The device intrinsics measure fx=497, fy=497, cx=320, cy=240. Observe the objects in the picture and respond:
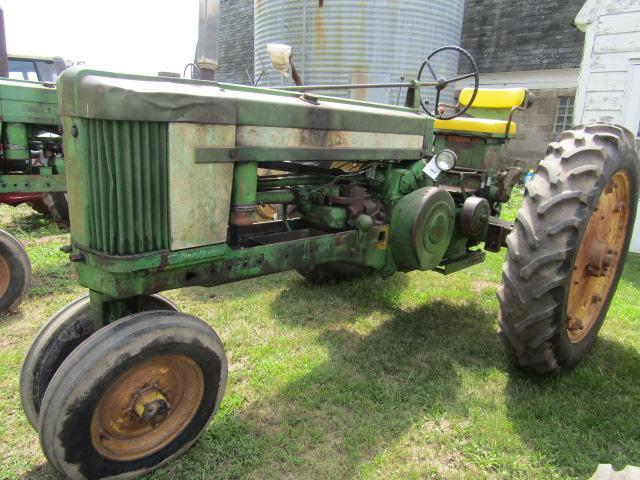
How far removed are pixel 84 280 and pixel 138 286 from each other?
0.24 meters

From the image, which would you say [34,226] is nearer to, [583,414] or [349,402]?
[349,402]

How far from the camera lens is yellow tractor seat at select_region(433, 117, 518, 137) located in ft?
13.6

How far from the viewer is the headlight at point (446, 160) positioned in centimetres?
298

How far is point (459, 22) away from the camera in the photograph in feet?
31.4

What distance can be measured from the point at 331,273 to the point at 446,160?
5.28 feet

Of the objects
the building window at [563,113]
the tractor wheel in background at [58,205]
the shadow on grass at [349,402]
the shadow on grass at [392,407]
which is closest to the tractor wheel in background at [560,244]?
the shadow on grass at [392,407]

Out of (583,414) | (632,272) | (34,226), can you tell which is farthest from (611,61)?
(34,226)

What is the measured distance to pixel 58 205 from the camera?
6488 mm

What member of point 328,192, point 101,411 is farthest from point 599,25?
point 101,411

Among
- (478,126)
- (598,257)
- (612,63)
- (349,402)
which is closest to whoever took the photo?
(349,402)

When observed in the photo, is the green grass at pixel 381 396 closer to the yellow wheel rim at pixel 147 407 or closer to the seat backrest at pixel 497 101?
the yellow wheel rim at pixel 147 407

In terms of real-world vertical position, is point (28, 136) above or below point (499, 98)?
below

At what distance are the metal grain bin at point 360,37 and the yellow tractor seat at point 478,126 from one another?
13.2 ft

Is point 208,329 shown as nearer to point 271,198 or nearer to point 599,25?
point 271,198
